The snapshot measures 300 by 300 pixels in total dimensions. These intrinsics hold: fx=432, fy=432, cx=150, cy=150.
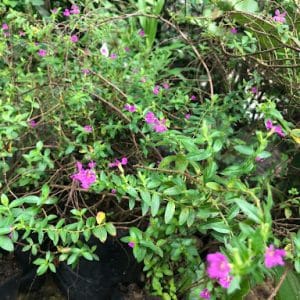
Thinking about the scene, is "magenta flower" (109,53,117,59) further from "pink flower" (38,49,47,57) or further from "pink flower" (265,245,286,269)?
"pink flower" (265,245,286,269)

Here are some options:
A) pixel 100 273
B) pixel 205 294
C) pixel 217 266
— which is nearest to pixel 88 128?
pixel 100 273

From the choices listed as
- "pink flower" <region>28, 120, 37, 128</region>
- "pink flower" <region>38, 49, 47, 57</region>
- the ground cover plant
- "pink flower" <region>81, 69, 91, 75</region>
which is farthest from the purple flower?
"pink flower" <region>38, 49, 47, 57</region>

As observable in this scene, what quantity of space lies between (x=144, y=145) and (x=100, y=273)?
1.79ft

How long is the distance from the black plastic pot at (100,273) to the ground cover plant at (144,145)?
10cm

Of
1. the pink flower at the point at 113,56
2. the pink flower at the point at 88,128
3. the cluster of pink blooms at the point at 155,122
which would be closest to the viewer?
the cluster of pink blooms at the point at 155,122

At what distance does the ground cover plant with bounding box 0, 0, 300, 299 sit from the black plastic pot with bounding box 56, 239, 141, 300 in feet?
0.32

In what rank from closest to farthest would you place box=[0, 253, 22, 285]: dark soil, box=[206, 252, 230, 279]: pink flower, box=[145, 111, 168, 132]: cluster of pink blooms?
box=[206, 252, 230, 279]: pink flower < box=[145, 111, 168, 132]: cluster of pink blooms < box=[0, 253, 22, 285]: dark soil

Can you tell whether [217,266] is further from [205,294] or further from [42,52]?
[42,52]

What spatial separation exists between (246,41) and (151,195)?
84cm

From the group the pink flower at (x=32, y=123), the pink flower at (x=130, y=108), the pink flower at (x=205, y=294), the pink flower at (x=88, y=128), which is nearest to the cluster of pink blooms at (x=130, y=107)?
the pink flower at (x=130, y=108)

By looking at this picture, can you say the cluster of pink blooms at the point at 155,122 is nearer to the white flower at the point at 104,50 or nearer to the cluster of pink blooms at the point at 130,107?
the cluster of pink blooms at the point at 130,107

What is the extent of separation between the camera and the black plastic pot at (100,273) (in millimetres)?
1688

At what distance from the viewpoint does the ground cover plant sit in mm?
1208

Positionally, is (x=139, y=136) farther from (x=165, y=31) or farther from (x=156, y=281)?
(x=165, y=31)
